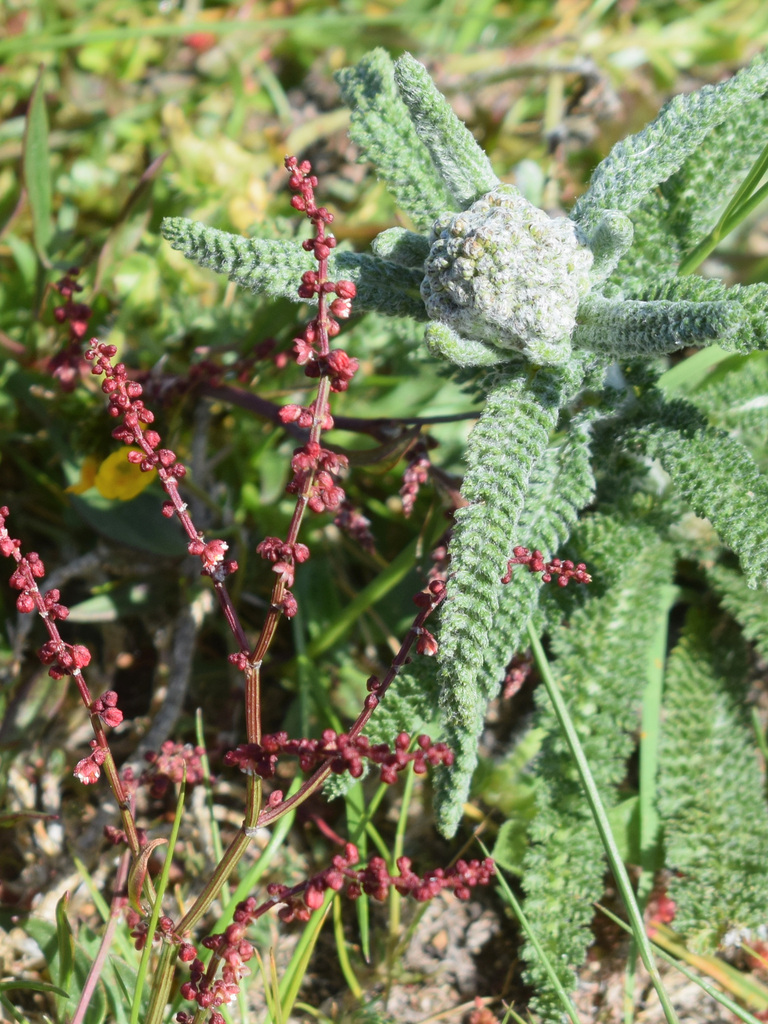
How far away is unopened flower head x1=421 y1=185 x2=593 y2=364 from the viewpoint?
5.52 ft

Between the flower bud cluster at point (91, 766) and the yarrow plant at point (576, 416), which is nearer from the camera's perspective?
the flower bud cluster at point (91, 766)

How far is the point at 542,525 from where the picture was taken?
6.06 feet

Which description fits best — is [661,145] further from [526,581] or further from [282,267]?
[526,581]

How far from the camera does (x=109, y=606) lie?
2629 millimetres

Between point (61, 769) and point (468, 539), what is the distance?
5.05 ft

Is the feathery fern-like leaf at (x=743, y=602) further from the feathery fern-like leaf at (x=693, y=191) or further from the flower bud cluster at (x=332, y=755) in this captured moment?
the flower bud cluster at (x=332, y=755)

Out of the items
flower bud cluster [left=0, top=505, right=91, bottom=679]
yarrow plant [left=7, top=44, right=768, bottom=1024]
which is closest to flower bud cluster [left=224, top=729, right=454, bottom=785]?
yarrow plant [left=7, top=44, right=768, bottom=1024]

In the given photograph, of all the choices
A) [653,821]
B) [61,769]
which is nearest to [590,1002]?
[653,821]

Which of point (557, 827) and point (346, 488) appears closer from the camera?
point (557, 827)

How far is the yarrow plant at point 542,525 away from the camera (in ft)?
5.25

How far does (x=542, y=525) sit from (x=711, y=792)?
0.92 m

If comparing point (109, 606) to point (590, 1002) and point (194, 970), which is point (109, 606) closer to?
→ point (194, 970)

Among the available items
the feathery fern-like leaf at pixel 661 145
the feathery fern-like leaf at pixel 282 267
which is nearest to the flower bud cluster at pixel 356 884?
the feathery fern-like leaf at pixel 282 267

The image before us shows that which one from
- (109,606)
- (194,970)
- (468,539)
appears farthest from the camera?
(109,606)
